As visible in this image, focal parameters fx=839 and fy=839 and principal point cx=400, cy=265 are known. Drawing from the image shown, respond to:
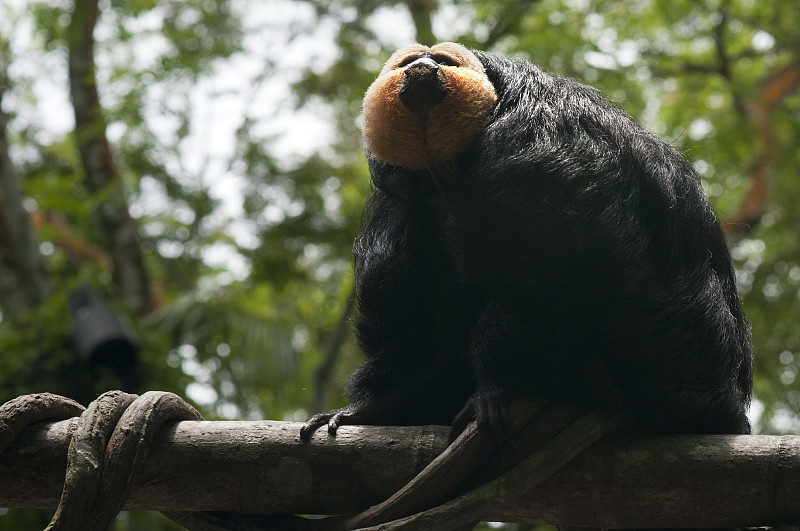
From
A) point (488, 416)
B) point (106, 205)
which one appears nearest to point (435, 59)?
point (488, 416)

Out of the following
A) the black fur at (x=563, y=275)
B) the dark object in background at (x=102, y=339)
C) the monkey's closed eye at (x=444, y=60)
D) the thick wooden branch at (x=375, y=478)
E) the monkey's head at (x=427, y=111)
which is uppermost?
the monkey's closed eye at (x=444, y=60)

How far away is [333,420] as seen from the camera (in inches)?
72.9

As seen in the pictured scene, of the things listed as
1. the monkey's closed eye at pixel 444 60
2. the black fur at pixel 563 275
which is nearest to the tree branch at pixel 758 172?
the black fur at pixel 563 275

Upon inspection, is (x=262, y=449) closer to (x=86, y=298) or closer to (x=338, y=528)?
(x=338, y=528)

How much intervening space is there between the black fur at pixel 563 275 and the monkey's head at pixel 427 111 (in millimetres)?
50

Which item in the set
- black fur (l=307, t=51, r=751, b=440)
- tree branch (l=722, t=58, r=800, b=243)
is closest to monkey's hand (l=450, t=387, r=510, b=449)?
black fur (l=307, t=51, r=751, b=440)

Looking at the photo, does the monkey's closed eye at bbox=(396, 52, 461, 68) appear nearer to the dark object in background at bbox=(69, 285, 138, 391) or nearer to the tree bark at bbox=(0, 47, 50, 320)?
the dark object in background at bbox=(69, 285, 138, 391)

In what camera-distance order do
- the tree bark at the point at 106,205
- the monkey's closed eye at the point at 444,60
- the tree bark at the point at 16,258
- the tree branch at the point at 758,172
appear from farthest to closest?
1. the tree bark at the point at 106,205
2. the tree bark at the point at 16,258
3. the tree branch at the point at 758,172
4. the monkey's closed eye at the point at 444,60

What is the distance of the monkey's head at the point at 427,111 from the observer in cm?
198

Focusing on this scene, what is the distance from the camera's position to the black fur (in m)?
1.89

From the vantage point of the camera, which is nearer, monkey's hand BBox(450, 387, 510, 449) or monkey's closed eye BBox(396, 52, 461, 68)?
monkey's hand BBox(450, 387, 510, 449)

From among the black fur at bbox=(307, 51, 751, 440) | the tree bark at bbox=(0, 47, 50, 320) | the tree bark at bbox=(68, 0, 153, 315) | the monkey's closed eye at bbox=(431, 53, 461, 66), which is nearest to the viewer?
the black fur at bbox=(307, 51, 751, 440)

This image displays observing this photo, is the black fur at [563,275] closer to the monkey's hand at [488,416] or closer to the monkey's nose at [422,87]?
the monkey's hand at [488,416]

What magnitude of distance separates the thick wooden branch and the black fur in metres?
0.12
